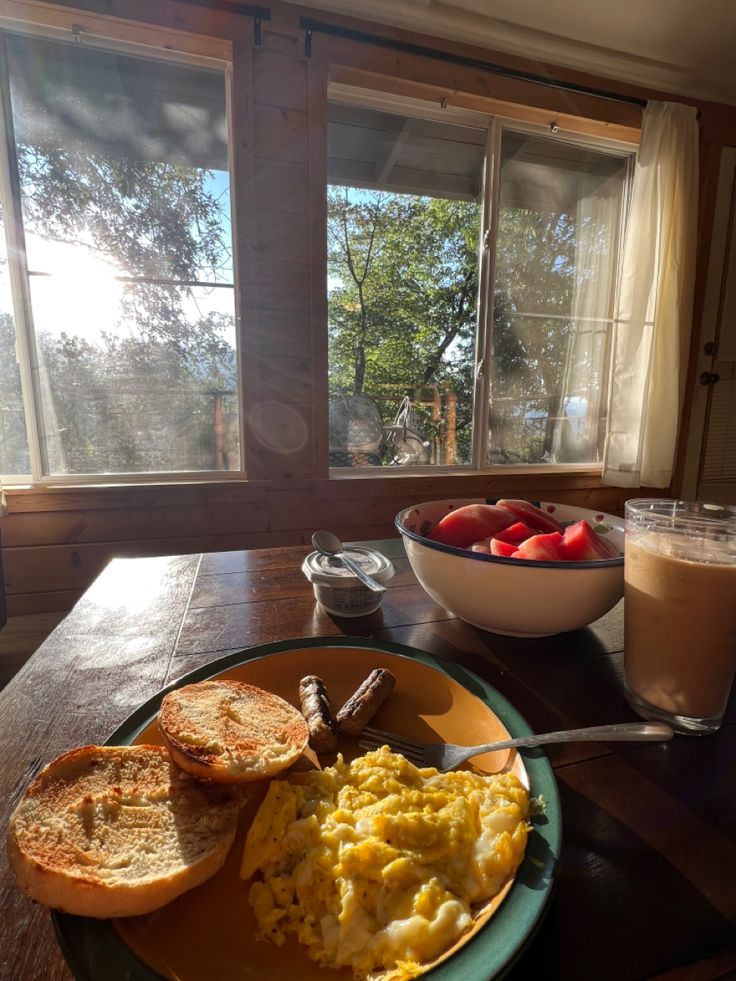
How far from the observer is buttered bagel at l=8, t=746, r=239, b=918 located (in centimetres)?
31

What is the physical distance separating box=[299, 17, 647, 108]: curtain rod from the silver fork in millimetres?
2475

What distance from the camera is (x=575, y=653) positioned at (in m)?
0.68

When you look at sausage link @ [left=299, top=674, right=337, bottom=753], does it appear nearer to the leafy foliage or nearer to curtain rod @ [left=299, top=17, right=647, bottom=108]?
the leafy foliage

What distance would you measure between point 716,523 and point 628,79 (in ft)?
9.68

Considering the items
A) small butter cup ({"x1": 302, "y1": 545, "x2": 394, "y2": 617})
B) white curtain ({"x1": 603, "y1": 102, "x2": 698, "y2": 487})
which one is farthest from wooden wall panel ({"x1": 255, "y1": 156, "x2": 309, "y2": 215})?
small butter cup ({"x1": 302, "y1": 545, "x2": 394, "y2": 617})

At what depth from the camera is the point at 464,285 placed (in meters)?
2.39

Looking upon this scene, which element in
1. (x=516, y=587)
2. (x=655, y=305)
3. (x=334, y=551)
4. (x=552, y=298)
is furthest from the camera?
(x=552, y=298)

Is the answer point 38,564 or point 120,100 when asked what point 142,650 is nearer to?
point 38,564

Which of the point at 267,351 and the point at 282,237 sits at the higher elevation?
the point at 282,237

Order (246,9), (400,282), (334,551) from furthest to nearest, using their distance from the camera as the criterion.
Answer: (400,282) → (246,9) → (334,551)

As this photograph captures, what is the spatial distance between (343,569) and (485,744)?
15.4 inches

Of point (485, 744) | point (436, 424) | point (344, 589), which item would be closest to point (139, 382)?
point (436, 424)

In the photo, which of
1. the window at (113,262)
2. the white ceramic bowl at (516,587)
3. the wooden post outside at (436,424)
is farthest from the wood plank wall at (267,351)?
the white ceramic bowl at (516,587)

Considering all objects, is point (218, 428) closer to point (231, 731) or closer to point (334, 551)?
point (334, 551)
